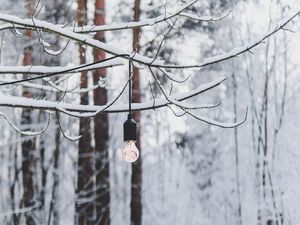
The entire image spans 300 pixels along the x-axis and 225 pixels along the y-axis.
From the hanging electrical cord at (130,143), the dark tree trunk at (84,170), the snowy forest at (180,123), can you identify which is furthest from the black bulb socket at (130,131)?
the dark tree trunk at (84,170)

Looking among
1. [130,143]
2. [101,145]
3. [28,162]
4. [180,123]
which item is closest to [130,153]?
[130,143]

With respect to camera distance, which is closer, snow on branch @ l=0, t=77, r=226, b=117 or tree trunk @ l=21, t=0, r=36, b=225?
snow on branch @ l=0, t=77, r=226, b=117

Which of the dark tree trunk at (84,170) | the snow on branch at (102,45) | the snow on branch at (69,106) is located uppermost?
the snow on branch at (102,45)

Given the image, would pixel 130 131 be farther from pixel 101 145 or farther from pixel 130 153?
pixel 101 145

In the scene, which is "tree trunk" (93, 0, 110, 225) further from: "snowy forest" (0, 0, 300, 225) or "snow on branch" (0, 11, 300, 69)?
"snow on branch" (0, 11, 300, 69)

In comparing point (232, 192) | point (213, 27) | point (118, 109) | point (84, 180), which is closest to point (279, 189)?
point (232, 192)

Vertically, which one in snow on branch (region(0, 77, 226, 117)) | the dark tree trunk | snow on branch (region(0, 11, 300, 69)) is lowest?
the dark tree trunk

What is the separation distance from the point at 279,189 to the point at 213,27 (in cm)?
402

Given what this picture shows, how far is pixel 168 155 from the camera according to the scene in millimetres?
24859

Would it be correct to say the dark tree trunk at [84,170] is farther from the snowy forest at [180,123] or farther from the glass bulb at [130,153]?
the glass bulb at [130,153]

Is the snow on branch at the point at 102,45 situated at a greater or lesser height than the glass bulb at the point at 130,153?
greater

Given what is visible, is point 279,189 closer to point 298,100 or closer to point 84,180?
point 298,100

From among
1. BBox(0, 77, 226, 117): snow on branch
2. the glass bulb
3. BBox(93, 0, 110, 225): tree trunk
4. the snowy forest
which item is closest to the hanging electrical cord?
the glass bulb

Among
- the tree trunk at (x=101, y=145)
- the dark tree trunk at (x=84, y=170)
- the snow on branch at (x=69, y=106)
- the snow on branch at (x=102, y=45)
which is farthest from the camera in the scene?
the dark tree trunk at (x=84, y=170)
